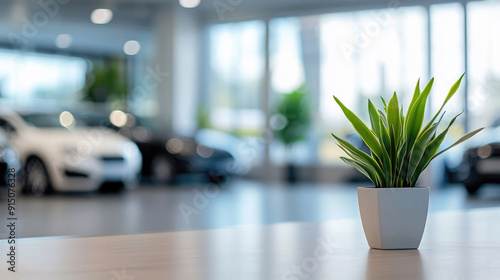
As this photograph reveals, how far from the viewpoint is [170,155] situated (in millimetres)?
8344

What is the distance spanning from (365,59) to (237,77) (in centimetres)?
255

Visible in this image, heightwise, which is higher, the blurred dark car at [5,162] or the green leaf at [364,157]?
the green leaf at [364,157]

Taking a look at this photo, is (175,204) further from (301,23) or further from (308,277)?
(301,23)

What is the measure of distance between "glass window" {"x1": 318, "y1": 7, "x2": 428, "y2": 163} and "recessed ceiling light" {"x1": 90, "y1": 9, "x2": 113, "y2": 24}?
3.91m

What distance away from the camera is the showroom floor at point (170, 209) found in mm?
4086

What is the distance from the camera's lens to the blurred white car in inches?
255

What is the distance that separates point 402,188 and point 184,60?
34.9ft

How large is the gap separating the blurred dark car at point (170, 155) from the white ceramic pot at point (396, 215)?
6.41 m

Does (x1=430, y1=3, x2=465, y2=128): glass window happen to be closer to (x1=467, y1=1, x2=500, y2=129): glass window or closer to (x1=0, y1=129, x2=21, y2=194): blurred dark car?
(x1=467, y1=1, x2=500, y2=129): glass window

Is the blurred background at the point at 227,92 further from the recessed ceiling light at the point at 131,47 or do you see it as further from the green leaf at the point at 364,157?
the green leaf at the point at 364,157

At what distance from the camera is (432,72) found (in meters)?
10.0

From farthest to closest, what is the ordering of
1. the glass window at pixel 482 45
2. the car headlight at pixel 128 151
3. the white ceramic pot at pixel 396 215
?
1. the glass window at pixel 482 45
2. the car headlight at pixel 128 151
3. the white ceramic pot at pixel 396 215

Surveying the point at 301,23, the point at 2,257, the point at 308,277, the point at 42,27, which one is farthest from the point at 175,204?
the point at 42,27

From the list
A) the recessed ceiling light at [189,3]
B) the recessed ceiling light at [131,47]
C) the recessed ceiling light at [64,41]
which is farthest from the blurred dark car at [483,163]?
the recessed ceiling light at [64,41]
